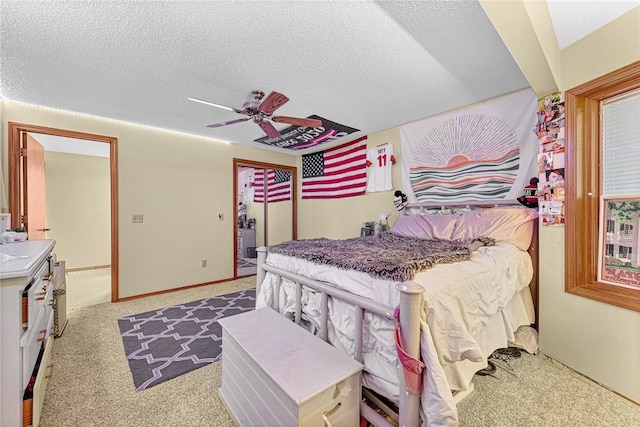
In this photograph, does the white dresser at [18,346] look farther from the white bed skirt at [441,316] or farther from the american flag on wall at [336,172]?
the american flag on wall at [336,172]

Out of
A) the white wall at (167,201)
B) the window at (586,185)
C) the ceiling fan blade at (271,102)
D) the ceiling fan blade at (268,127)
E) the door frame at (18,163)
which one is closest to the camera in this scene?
the window at (586,185)

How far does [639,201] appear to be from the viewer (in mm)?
1689

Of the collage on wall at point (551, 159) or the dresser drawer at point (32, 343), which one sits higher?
the collage on wall at point (551, 159)

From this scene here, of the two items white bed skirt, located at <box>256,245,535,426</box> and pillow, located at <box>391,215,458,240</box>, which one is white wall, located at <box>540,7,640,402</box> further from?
pillow, located at <box>391,215,458,240</box>

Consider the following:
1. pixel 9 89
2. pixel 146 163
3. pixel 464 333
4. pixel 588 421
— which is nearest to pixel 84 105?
pixel 9 89

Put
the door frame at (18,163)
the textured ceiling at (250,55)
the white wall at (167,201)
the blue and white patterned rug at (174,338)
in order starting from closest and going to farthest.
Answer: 1. the textured ceiling at (250,55)
2. the blue and white patterned rug at (174,338)
3. the door frame at (18,163)
4. the white wall at (167,201)

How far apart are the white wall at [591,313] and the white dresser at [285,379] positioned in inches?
68.1

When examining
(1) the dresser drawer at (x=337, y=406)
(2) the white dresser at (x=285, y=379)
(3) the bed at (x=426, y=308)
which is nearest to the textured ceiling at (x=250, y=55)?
(3) the bed at (x=426, y=308)

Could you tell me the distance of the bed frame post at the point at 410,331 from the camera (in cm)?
104

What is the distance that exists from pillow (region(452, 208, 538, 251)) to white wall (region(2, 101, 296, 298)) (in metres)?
3.48

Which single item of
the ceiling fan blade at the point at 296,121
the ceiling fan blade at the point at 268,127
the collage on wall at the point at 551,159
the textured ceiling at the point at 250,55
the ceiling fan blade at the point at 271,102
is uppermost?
the textured ceiling at the point at 250,55

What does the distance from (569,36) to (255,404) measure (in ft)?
9.70

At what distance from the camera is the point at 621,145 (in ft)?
5.73

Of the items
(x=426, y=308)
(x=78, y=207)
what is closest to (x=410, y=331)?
(x=426, y=308)
